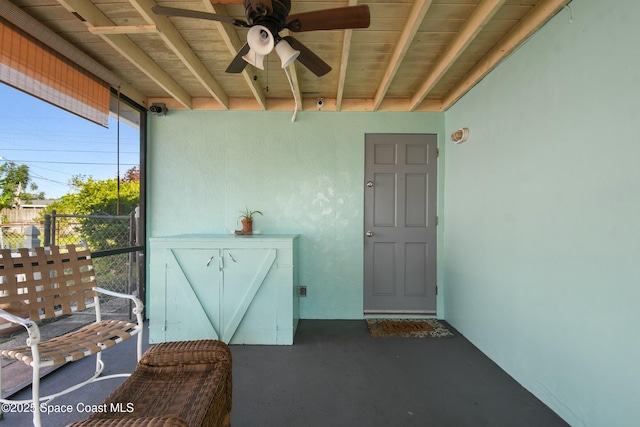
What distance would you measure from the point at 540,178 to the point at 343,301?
230cm

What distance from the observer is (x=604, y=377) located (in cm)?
146

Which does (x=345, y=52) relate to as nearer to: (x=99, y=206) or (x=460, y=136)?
(x=460, y=136)

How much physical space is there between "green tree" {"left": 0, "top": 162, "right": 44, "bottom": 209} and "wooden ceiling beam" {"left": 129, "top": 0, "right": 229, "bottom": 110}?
55.4 inches

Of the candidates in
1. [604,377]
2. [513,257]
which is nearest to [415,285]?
[513,257]

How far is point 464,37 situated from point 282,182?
2.21 m

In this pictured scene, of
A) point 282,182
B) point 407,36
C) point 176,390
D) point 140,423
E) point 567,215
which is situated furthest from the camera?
point 282,182

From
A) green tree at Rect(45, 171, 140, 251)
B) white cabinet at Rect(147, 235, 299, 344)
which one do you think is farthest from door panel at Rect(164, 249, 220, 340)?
green tree at Rect(45, 171, 140, 251)

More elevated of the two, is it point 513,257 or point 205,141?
point 205,141

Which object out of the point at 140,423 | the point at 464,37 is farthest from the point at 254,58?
the point at 140,423

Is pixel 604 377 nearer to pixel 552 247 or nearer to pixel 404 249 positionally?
pixel 552 247

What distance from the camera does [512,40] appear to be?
207cm

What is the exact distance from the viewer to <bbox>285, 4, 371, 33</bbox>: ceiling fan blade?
54.8 inches

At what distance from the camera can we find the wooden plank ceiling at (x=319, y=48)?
1847 mm

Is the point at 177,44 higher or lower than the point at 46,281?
higher
